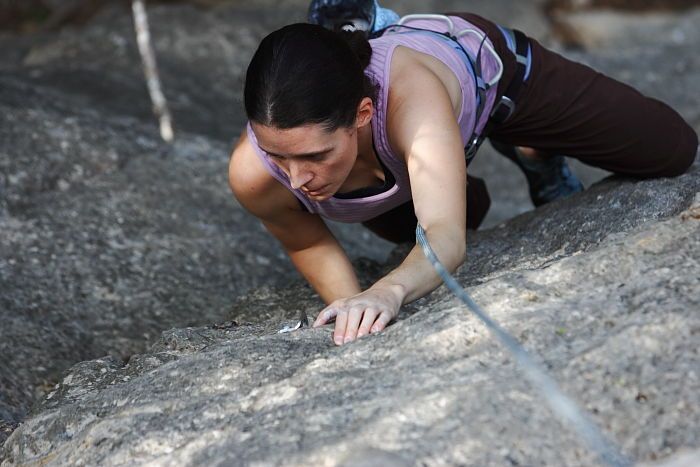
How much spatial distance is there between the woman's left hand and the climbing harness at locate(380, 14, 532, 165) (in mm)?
635

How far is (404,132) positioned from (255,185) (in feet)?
1.46

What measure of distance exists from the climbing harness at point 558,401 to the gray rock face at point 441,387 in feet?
0.05

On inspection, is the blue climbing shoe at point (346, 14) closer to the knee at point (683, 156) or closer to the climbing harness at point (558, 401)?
the knee at point (683, 156)

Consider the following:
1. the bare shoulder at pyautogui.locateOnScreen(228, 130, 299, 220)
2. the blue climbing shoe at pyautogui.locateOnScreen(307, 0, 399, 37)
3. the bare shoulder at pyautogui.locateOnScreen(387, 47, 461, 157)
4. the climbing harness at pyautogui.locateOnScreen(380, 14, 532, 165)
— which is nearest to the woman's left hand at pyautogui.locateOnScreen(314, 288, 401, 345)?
the bare shoulder at pyautogui.locateOnScreen(387, 47, 461, 157)

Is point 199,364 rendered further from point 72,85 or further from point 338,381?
point 72,85

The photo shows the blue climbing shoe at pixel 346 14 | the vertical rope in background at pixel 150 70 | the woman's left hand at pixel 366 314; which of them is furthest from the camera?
the vertical rope in background at pixel 150 70

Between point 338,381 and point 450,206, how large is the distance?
50cm

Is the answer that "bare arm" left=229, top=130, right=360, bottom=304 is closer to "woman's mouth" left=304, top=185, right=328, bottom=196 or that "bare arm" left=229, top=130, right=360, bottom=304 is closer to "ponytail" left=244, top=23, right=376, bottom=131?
"woman's mouth" left=304, top=185, right=328, bottom=196

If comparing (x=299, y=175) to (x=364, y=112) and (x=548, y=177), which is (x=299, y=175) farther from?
(x=548, y=177)

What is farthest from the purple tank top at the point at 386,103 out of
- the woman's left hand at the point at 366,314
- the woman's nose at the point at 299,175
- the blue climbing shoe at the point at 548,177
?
the blue climbing shoe at the point at 548,177

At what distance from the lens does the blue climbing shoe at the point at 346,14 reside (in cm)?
249

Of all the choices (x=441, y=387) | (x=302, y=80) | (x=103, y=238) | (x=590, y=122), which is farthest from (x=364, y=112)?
(x=103, y=238)

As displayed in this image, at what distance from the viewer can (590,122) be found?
8.82 feet

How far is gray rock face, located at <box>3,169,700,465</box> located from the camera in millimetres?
1479
